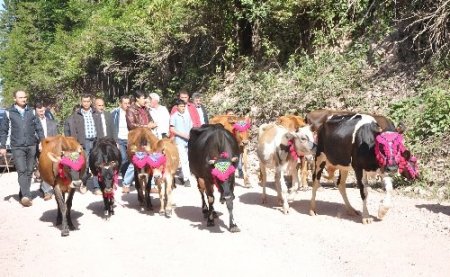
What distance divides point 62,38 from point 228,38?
18997mm

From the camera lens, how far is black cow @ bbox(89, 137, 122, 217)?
27.6 feet

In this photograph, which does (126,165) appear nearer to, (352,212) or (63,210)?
(63,210)

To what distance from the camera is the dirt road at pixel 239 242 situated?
6109 millimetres

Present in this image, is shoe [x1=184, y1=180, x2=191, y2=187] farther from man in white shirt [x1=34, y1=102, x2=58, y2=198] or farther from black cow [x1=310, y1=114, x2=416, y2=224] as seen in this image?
black cow [x1=310, y1=114, x2=416, y2=224]

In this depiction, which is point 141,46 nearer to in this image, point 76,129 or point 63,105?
point 63,105

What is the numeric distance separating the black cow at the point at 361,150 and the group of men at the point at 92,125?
3.72m

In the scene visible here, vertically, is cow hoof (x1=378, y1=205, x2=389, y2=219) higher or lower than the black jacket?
lower

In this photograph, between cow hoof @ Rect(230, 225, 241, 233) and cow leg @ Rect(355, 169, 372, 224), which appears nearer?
cow hoof @ Rect(230, 225, 241, 233)

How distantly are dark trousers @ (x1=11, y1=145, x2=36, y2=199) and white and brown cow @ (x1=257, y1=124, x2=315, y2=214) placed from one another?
474 cm

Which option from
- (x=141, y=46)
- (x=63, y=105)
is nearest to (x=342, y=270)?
(x=141, y=46)

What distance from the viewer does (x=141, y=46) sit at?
22.5 metres

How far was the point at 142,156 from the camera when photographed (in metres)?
8.92

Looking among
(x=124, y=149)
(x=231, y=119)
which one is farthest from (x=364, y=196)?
(x=124, y=149)

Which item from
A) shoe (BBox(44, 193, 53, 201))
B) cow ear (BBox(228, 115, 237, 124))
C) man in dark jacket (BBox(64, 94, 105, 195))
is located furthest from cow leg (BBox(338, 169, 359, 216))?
shoe (BBox(44, 193, 53, 201))
